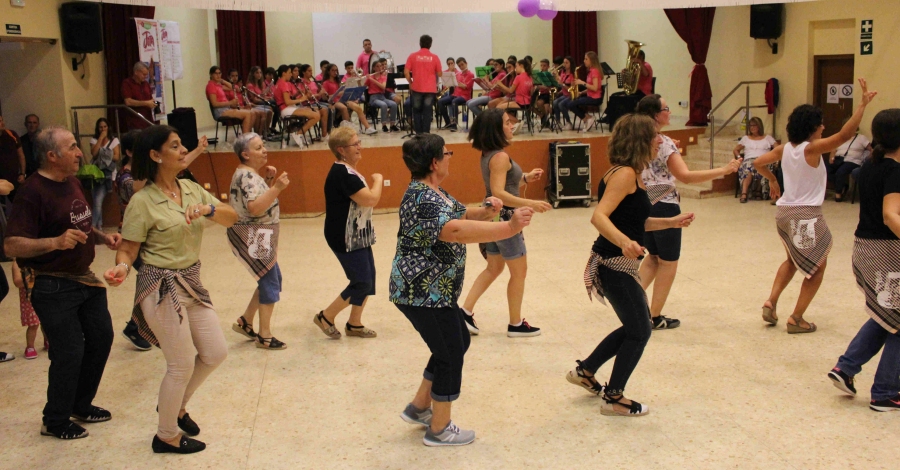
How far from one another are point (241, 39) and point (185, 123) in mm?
6790

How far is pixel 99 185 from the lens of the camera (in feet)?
31.2

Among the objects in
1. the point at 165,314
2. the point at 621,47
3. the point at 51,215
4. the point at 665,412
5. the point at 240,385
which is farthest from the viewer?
the point at 621,47

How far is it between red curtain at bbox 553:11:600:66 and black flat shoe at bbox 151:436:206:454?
15.5 metres

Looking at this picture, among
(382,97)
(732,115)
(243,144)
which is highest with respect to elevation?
(382,97)

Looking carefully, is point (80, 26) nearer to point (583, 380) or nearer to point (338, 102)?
point (338, 102)

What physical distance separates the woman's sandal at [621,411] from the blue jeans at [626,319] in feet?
0.15

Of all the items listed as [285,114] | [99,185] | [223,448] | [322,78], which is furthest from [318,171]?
[223,448]

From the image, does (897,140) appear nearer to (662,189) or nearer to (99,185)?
(662,189)

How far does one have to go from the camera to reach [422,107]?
1206 centimetres

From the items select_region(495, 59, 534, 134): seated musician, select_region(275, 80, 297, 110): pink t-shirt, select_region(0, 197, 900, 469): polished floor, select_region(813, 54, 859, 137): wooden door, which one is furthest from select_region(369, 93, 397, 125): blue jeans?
select_region(0, 197, 900, 469): polished floor

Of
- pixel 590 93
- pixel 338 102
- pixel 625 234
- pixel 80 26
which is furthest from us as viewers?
pixel 338 102

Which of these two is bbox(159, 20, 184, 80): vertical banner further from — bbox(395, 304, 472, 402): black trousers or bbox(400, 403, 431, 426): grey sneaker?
bbox(395, 304, 472, 402): black trousers

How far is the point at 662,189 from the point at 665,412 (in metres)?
1.58

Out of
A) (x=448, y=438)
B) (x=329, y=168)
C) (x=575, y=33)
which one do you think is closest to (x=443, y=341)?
(x=448, y=438)
